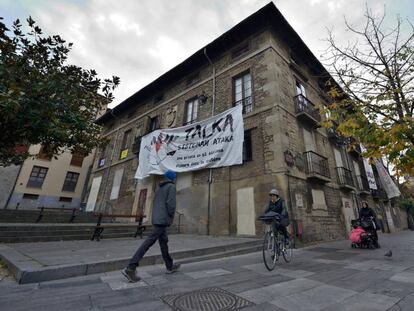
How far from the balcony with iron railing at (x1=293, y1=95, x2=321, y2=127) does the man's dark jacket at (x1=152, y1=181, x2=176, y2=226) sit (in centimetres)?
770

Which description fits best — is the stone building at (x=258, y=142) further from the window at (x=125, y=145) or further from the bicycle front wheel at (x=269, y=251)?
the bicycle front wheel at (x=269, y=251)

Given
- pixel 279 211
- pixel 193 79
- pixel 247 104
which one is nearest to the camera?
pixel 279 211

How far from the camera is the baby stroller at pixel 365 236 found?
654cm

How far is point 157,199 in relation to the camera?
3.53 metres

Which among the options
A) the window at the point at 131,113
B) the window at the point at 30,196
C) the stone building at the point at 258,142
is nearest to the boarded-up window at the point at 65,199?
the window at the point at 30,196

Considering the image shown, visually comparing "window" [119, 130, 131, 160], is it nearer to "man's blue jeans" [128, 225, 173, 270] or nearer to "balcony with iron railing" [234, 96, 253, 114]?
"balcony with iron railing" [234, 96, 253, 114]

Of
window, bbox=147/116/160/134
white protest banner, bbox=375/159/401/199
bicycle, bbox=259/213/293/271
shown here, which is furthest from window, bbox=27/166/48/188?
white protest banner, bbox=375/159/401/199

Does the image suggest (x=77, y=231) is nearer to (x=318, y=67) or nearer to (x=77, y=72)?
(x=77, y=72)

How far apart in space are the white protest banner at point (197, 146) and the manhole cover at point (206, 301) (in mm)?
5783

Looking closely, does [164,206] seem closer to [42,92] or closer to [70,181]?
[42,92]

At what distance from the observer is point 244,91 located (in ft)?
33.2

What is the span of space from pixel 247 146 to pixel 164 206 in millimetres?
6154

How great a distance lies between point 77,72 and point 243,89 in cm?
726

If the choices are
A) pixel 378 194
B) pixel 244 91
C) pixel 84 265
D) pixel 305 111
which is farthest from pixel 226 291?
pixel 378 194
